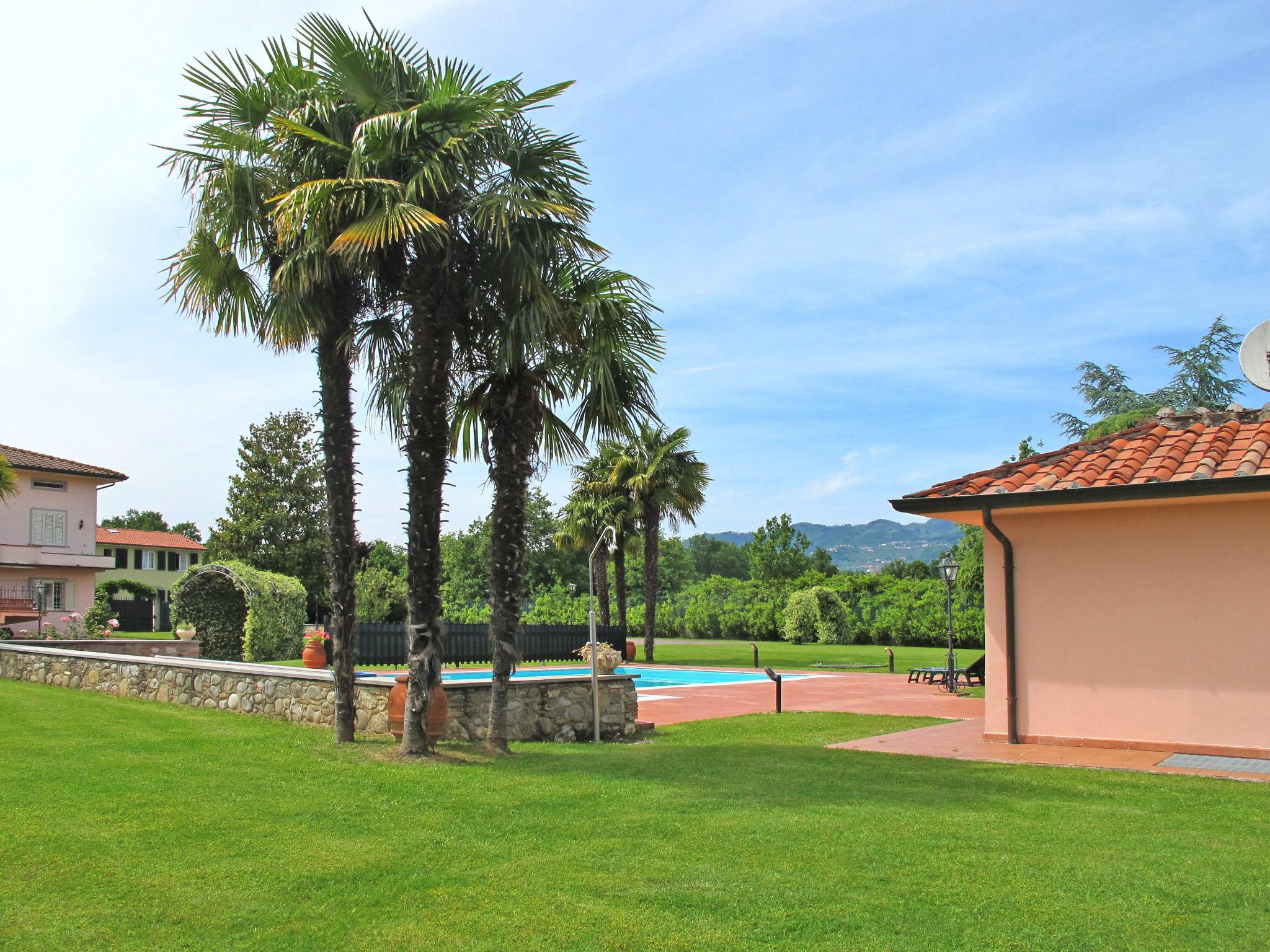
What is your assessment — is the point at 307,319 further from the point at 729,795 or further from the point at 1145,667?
the point at 1145,667

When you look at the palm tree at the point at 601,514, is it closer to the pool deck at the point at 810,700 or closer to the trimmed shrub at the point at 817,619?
the pool deck at the point at 810,700

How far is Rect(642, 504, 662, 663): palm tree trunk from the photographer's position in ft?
98.7

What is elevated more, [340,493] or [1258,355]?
[1258,355]

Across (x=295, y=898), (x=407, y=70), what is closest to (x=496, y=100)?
(x=407, y=70)

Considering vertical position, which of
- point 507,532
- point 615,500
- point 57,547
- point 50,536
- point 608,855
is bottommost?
point 608,855

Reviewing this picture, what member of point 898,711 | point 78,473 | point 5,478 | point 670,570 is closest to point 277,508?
point 78,473

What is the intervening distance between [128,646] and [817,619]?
2666cm

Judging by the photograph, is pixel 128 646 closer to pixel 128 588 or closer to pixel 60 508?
pixel 60 508

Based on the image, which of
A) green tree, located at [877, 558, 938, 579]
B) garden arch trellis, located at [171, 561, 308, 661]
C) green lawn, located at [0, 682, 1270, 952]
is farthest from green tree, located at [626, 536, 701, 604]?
green lawn, located at [0, 682, 1270, 952]

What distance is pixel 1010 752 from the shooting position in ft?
34.9

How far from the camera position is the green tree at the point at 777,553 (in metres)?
65.2

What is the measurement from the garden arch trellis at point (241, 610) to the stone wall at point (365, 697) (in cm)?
983

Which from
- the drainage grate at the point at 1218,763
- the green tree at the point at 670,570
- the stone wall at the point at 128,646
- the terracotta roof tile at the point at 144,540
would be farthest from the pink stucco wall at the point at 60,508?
the drainage grate at the point at 1218,763

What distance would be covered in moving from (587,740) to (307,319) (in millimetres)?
6170
